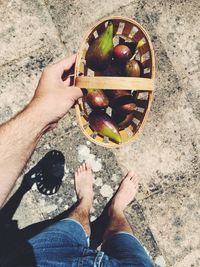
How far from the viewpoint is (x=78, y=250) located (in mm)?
2523

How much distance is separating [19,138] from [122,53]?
980mm

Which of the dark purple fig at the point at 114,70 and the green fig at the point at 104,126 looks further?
the dark purple fig at the point at 114,70

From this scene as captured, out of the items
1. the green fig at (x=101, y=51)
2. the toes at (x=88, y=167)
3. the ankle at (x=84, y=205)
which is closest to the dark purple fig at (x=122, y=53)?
the green fig at (x=101, y=51)

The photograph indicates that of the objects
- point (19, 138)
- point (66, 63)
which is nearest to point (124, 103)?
point (66, 63)

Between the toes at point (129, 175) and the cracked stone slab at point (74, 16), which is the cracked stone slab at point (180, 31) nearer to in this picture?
the cracked stone slab at point (74, 16)

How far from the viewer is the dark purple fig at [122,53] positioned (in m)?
2.75

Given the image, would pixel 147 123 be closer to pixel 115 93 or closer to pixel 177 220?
pixel 115 93

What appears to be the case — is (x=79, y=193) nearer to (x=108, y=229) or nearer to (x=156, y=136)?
(x=108, y=229)

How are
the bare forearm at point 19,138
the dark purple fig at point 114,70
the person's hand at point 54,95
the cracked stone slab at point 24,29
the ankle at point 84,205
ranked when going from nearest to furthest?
the bare forearm at point 19,138 → the person's hand at point 54,95 → the dark purple fig at point 114,70 → the ankle at point 84,205 → the cracked stone slab at point 24,29

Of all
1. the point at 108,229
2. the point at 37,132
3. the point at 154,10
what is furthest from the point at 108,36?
the point at 108,229

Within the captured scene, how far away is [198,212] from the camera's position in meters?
3.17

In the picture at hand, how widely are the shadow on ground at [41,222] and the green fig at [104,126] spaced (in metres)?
0.56

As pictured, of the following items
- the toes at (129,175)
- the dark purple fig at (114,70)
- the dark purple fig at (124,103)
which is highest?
the dark purple fig at (114,70)

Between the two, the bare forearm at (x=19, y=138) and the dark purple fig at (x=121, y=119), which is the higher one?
the bare forearm at (x=19, y=138)
